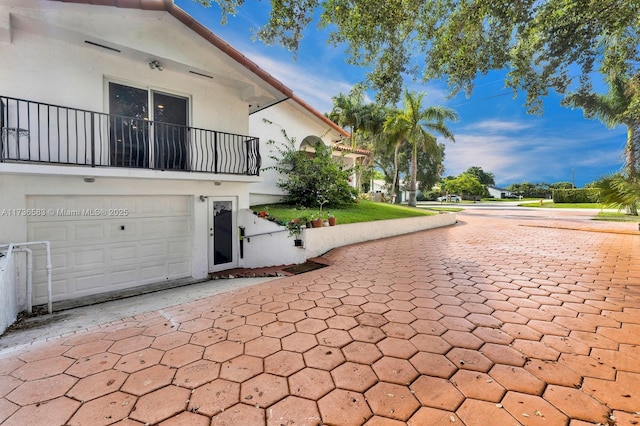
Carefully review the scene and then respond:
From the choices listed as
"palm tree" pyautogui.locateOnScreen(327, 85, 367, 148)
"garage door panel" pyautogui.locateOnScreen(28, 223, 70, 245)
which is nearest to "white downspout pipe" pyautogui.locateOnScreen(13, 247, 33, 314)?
"garage door panel" pyautogui.locateOnScreen(28, 223, 70, 245)

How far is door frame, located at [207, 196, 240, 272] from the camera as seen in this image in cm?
876

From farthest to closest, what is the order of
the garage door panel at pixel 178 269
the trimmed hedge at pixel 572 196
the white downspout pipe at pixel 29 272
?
the trimmed hedge at pixel 572 196
the garage door panel at pixel 178 269
the white downspout pipe at pixel 29 272

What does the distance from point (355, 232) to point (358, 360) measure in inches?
268

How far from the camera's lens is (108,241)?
23.9 ft

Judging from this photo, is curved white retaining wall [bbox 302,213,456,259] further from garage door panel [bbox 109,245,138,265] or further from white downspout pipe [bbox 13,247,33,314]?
white downspout pipe [bbox 13,247,33,314]

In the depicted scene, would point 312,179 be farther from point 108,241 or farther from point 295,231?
point 108,241

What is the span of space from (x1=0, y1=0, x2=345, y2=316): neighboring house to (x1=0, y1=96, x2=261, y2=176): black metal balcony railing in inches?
1.1

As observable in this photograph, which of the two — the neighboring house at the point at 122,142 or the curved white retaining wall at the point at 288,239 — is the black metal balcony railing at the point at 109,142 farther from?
the curved white retaining wall at the point at 288,239

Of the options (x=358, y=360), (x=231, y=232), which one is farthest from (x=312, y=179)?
(x=358, y=360)

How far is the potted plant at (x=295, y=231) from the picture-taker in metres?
7.79

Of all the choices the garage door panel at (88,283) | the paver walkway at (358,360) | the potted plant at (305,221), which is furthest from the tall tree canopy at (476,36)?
the garage door panel at (88,283)

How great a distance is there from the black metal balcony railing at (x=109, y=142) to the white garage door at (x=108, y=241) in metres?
0.99

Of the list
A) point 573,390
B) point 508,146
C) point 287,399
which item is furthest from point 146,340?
point 508,146

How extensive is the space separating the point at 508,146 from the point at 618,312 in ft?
236
